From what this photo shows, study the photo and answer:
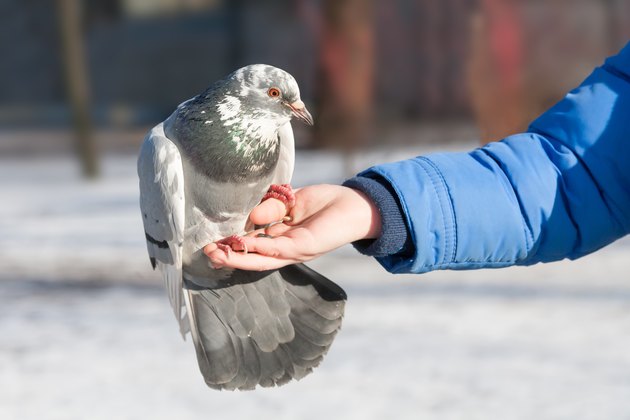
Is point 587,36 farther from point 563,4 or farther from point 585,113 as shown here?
point 585,113

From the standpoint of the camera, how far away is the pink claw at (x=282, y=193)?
1469mm

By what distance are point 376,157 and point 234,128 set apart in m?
7.09

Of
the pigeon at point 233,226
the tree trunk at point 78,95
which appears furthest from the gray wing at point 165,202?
the tree trunk at point 78,95

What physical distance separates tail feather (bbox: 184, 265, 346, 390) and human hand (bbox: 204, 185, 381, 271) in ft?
0.25

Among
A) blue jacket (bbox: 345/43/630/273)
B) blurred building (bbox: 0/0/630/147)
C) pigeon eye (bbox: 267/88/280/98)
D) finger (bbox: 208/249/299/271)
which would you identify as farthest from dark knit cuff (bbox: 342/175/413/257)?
blurred building (bbox: 0/0/630/147)

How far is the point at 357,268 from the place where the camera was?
5.32 meters

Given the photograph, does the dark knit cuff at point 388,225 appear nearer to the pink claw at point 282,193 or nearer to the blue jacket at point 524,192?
the blue jacket at point 524,192

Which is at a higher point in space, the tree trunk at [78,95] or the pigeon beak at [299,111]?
the pigeon beak at [299,111]

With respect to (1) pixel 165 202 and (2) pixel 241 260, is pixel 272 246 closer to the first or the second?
(2) pixel 241 260

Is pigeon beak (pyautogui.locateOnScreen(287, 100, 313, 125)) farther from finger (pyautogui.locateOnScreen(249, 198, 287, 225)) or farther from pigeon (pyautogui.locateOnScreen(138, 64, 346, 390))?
finger (pyautogui.locateOnScreen(249, 198, 287, 225))

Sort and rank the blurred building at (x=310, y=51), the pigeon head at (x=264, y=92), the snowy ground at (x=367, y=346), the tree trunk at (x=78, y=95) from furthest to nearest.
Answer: the tree trunk at (x=78, y=95)
the blurred building at (x=310, y=51)
the snowy ground at (x=367, y=346)
the pigeon head at (x=264, y=92)

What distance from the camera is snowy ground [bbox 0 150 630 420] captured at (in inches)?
128

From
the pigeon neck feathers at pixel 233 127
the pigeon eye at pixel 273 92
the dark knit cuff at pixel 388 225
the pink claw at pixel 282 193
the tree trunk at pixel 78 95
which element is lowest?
the tree trunk at pixel 78 95

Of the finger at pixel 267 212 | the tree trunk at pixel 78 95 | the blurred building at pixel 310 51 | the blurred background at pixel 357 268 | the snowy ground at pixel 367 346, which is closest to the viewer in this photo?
the finger at pixel 267 212
